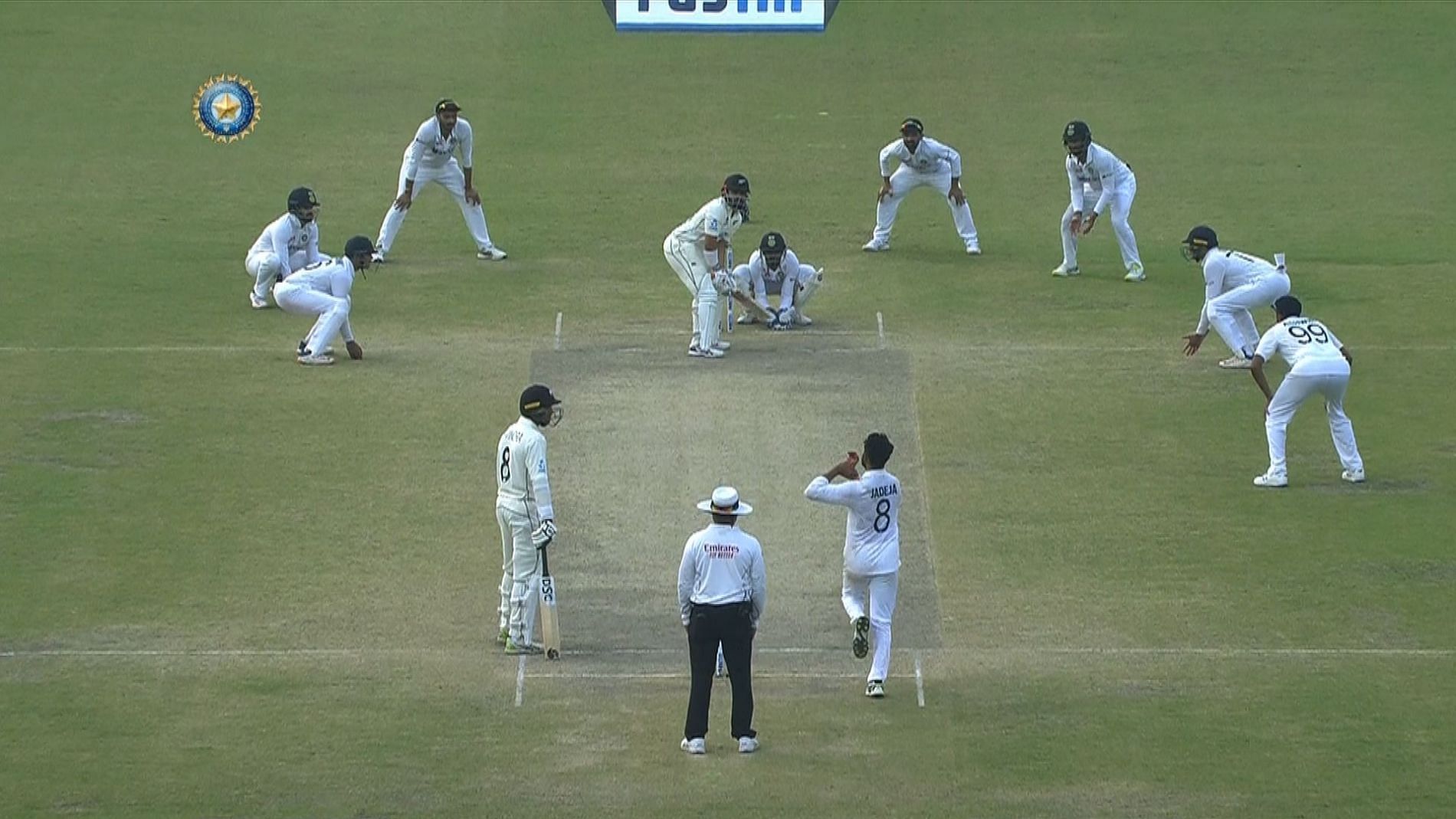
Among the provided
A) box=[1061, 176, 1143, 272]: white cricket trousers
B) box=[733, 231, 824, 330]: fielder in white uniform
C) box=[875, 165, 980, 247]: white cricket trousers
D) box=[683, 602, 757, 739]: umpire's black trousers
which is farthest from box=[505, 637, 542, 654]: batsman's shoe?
box=[875, 165, 980, 247]: white cricket trousers

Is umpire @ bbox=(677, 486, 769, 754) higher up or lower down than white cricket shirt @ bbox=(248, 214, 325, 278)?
lower down

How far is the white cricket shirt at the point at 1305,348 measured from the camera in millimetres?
23922

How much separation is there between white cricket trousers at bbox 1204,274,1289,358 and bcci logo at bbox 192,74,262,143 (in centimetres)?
1814

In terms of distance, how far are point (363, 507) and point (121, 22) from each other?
24.0 meters

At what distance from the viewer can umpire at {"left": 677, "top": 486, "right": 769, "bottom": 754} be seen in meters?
18.2

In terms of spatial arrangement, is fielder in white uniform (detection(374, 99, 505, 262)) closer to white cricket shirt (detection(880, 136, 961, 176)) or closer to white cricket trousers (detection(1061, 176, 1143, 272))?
white cricket shirt (detection(880, 136, 961, 176))

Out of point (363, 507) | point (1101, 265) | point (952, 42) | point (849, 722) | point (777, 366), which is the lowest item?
point (849, 722)

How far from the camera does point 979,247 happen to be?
33.5m

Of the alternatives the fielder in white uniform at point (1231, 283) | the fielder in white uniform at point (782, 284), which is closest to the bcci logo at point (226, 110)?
the fielder in white uniform at point (782, 284)

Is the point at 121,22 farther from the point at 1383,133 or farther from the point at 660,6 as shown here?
the point at 1383,133

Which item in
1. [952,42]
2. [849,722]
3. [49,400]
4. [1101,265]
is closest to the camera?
[849,722]

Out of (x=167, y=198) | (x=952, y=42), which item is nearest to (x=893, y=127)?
(x=952, y=42)

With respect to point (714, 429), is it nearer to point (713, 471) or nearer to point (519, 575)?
point (713, 471)

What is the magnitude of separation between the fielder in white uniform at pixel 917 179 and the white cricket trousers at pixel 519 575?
13403 millimetres
